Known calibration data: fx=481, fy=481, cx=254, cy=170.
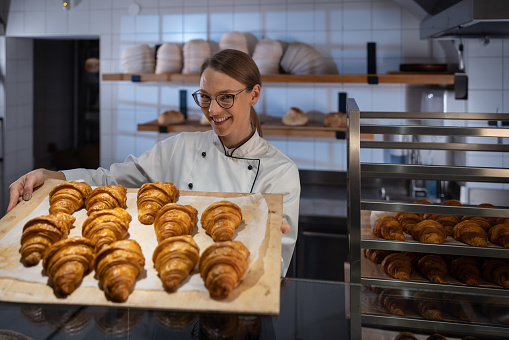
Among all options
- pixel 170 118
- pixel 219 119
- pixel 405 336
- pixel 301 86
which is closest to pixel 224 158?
pixel 219 119

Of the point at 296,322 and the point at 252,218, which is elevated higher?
the point at 252,218

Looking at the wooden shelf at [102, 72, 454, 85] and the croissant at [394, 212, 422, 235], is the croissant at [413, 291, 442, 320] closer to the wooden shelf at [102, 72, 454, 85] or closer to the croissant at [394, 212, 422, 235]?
the croissant at [394, 212, 422, 235]

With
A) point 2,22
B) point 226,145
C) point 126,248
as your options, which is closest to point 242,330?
point 126,248

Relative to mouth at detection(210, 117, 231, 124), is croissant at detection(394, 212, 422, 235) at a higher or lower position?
lower

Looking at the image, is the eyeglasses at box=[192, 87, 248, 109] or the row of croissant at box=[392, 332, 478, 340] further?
the eyeglasses at box=[192, 87, 248, 109]

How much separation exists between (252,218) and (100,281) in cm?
39

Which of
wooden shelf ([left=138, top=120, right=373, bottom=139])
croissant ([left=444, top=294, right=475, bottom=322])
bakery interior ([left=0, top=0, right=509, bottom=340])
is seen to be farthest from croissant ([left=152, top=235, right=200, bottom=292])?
wooden shelf ([left=138, top=120, right=373, bottom=139])

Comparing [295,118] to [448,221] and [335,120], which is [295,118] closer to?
[335,120]

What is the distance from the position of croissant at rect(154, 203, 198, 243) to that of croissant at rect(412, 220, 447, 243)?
2.11ft

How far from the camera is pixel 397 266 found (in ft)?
4.33

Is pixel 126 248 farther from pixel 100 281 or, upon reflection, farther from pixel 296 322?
pixel 296 322

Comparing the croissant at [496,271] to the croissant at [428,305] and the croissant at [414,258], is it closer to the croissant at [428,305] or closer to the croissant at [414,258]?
the croissant at [414,258]

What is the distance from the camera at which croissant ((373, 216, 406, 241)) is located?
137cm

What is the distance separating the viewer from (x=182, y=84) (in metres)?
3.84
